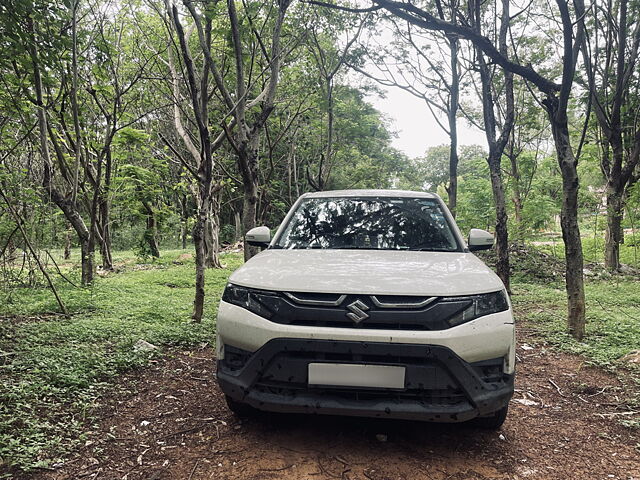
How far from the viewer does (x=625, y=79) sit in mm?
8617

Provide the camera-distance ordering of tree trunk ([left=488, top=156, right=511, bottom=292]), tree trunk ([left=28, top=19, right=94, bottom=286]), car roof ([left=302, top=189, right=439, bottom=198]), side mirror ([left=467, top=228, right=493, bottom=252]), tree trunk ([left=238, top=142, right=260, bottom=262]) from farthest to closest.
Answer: tree trunk ([left=488, top=156, right=511, bottom=292]) → tree trunk ([left=238, top=142, right=260, bottom=262]) → tree trunk ([left=28, top=19, right=94, bottom=286]) → car roof ([left=302, top=189, right=439, bottom=198]) → side mirror ([left=467, top=228, right=493, bottom=252])

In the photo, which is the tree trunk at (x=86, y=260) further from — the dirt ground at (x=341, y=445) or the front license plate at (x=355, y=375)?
the front license plate at (x=355, y=375)

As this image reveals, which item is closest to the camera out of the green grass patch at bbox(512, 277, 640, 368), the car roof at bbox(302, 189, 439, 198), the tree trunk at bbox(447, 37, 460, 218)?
the car roof at bbox(302, 189, 439, 198)

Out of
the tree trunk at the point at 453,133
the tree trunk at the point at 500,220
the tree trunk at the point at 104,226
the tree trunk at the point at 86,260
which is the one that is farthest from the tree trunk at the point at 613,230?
the tree trunk at the point at 104,226

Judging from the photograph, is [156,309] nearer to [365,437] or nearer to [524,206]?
[365,437]

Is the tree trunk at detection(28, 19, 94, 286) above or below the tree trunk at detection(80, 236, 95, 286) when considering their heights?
above

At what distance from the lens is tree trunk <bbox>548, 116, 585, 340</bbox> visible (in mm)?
4770

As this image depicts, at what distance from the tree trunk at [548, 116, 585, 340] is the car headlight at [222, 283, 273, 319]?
12.8 feet

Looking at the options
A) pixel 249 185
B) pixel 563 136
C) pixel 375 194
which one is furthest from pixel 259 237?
pixel 563 136

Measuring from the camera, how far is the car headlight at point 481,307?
2274mm

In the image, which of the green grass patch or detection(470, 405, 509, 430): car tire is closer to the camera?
detection(470, 405, 509, 430): car tire

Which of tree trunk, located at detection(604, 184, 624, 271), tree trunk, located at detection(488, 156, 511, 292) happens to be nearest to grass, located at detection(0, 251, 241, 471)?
tree trunk, located at detection(488, 156, 511, 292)

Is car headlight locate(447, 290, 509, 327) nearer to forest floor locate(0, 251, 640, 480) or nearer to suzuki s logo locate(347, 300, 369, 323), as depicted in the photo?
suzuki s logo locate(347, 300, 369, 323)

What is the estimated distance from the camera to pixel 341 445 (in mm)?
2518
